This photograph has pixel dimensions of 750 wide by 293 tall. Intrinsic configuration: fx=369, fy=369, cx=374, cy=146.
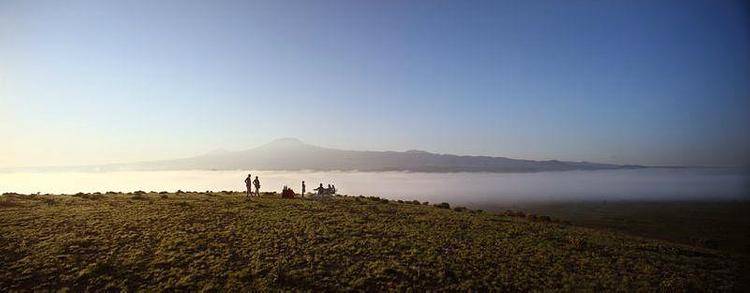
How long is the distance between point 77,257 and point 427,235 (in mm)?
18620

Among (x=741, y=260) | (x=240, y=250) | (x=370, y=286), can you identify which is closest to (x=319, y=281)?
(x=370, y=286)

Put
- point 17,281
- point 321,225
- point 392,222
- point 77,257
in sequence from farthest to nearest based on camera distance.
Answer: point 392,222 < point 321,225 < point 77,257 < point 17,281

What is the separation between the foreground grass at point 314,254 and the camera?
52.3 ft

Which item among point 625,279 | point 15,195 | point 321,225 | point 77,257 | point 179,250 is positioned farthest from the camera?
point 15,195

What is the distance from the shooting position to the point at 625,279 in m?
16.7

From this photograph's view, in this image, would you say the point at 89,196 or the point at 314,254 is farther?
the point at 89,196

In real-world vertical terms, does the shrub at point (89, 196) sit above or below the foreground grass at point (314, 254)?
above

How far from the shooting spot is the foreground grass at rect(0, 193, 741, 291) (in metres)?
15.9

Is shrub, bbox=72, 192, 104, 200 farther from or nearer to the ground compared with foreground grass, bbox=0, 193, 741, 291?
farther from the ground

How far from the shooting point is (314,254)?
62.5ft

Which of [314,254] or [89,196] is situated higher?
[89,196]

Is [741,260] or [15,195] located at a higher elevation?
[15,195]

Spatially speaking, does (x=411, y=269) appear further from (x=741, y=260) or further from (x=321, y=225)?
(x=741, y=260)

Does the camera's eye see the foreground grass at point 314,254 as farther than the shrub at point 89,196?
No
